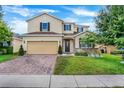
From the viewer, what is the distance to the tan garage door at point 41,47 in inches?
764

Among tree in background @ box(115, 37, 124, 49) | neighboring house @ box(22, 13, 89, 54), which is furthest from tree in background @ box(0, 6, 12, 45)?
tree in background @ box(115, 37, 124, 49)

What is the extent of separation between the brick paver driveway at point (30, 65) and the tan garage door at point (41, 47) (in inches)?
16.7

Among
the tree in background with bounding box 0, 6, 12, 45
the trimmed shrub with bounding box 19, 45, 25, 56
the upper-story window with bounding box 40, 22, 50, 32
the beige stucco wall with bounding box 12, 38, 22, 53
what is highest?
the upper-story window with bounding box 40, 22, 50, 32

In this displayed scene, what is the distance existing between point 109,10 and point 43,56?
19.3 ft

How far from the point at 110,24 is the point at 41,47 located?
18.2 feet

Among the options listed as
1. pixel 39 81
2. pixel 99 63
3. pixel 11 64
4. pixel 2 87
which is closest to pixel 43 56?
pixel 11 64

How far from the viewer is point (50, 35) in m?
21.4

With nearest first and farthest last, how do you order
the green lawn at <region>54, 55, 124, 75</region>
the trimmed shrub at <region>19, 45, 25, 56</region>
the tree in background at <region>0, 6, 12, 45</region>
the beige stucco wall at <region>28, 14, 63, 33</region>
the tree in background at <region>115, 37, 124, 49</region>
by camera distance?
the green lawn at <region>54, 55, 124, 75</region>
the tree in background at <region>115, 37, 124, 49</region>
the trimmed shrub at <region>19, 45, 25, 56</region>
the tree in background at <region>0, 6, 12, 45</region>
the beige stucco wall at <region>28, 14, 63, 33</region>

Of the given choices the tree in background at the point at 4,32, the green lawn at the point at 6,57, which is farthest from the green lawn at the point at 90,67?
the tree in background at the point at 4,32

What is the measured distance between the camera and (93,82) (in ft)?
34.0

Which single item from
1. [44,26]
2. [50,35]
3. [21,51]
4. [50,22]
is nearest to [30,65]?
[21,51]

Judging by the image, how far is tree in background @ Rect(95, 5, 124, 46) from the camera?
1606 centimetres

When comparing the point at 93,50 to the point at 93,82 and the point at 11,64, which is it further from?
the point at 93,82

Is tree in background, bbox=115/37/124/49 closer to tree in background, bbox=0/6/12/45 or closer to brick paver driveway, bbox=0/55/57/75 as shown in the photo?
brick paver driveway, bbox=0/55/57/75
